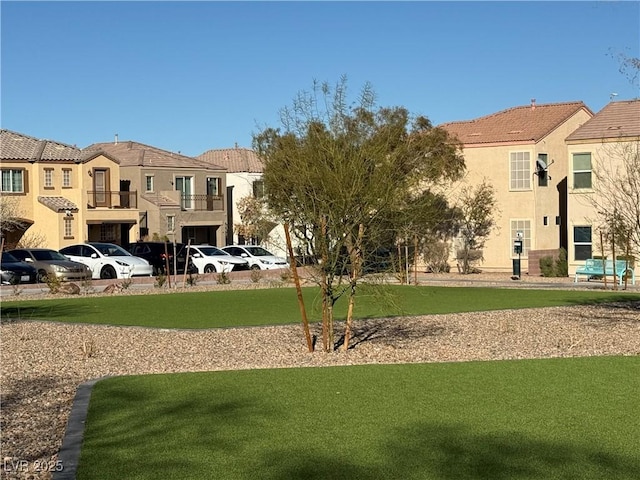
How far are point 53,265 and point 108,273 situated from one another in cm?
254

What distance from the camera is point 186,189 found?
6450 cm

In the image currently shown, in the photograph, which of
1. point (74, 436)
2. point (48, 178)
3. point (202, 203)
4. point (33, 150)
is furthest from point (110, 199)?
point (74, 436)

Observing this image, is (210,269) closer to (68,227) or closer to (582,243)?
(68,227)

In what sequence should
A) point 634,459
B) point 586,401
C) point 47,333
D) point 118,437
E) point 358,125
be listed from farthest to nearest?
1. point 358,125
2. point 47,333
3. point 586,401
4. point 118,437
5. point 634,459

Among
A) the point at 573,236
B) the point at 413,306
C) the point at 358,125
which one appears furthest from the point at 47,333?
the point at 573,236

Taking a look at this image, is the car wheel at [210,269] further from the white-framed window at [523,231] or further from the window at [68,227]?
the window at [68,227]

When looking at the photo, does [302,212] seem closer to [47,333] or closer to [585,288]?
[47,333]

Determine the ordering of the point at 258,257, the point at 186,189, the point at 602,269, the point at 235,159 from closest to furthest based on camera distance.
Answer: the point at 602,269
the point at 258,257
the point at 186,189
the point at 235,159

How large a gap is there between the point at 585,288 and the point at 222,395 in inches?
920

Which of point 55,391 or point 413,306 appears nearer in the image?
point 55,391

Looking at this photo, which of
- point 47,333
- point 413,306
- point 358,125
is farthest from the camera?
point 413,306

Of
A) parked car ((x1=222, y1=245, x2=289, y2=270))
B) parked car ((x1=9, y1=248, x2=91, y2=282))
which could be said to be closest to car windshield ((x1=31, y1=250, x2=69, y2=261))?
parked car ((x1=9, y1=248, x2=91, y2=282))

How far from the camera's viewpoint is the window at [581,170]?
40438mm

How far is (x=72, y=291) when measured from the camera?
32156 millimetres
